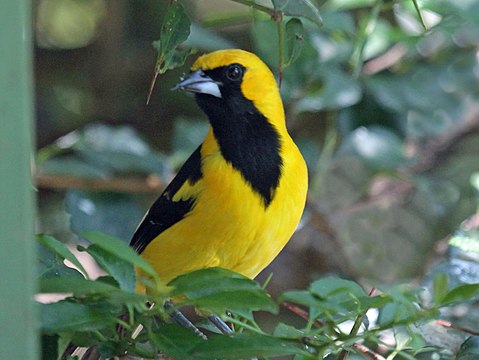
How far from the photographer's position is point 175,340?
0.92m

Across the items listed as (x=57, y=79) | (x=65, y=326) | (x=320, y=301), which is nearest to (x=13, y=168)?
(x=65, y=326)

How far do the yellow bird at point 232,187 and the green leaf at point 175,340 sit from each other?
27.8 inches

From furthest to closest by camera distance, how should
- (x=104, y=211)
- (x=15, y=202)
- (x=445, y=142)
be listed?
(x=445, y=142)
(x=104, y=211)
(x=15, y=202)

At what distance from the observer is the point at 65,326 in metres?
0.87

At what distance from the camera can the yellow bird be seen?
1.65 metres

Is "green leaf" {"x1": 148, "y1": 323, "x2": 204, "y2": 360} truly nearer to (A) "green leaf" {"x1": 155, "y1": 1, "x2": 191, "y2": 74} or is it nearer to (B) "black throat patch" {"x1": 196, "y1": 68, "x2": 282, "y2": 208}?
(A) "green leaf" {"x1": 155, "y1": 1, "x2": 191, "y2": 74}

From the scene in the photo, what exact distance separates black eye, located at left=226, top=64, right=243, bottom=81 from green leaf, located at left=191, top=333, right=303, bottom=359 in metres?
0.95

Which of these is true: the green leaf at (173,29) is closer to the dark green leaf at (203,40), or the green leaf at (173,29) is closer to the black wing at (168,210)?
the black wing at (168,210)

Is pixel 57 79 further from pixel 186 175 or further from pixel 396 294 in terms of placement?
pixel 396 294

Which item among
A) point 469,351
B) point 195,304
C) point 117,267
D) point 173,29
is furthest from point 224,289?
point 469,351

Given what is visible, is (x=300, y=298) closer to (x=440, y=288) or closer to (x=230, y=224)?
(x=440, y=288)

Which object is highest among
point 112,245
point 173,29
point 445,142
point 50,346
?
point 173,29

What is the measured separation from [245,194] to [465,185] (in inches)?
37.7

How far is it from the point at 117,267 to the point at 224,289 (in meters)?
0.14
